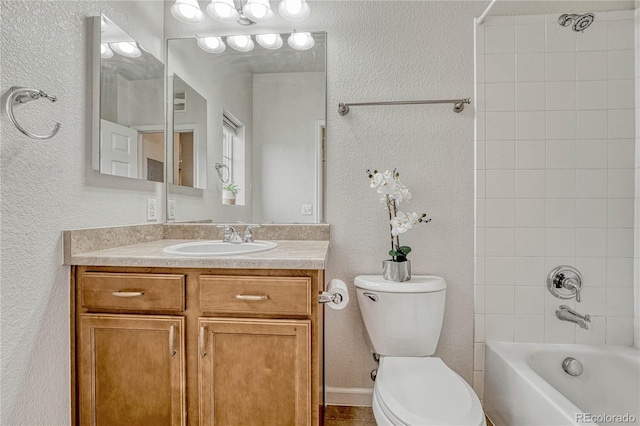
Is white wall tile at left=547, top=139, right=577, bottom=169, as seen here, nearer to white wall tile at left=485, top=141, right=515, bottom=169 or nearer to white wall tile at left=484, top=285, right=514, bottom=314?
white wall tile at left=485, top=141, right=515, bottom=169

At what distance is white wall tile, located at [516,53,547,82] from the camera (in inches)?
63.2

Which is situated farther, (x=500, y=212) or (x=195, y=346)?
(x=500, y=212)

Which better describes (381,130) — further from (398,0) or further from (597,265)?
(597,265)

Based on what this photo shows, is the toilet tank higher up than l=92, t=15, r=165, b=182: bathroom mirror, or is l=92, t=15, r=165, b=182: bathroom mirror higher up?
l=92, t=15, r=165, b=182: bathroom mirror

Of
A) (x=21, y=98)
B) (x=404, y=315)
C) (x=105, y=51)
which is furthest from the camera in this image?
(x=404, y=315)

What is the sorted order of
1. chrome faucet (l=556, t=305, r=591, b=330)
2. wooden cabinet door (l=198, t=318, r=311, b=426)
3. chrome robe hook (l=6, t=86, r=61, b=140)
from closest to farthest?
chrome robe hook (l=6, t=86, r=61, b=140) → wooden cabinet door (l=198, t=318, r=311, b=426) → chrome faucet (l=556, t=305, r=591, b=330)

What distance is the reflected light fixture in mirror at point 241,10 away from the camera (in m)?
1.60

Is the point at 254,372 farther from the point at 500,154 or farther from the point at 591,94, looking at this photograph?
the point at 591,94

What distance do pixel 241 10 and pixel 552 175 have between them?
5.86ft

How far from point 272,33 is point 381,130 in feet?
2.63

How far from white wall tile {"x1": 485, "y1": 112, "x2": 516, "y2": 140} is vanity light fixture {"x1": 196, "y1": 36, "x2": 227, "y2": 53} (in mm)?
1482

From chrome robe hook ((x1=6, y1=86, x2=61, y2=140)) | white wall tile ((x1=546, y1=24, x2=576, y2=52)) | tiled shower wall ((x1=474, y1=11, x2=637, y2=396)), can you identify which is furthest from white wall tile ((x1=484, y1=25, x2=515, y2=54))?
chrome robe hook ((x1=6, y1=86, x2=61, y2=140))

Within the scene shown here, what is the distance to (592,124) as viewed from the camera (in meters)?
1.57

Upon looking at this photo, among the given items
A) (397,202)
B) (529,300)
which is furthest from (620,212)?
(397,202)
